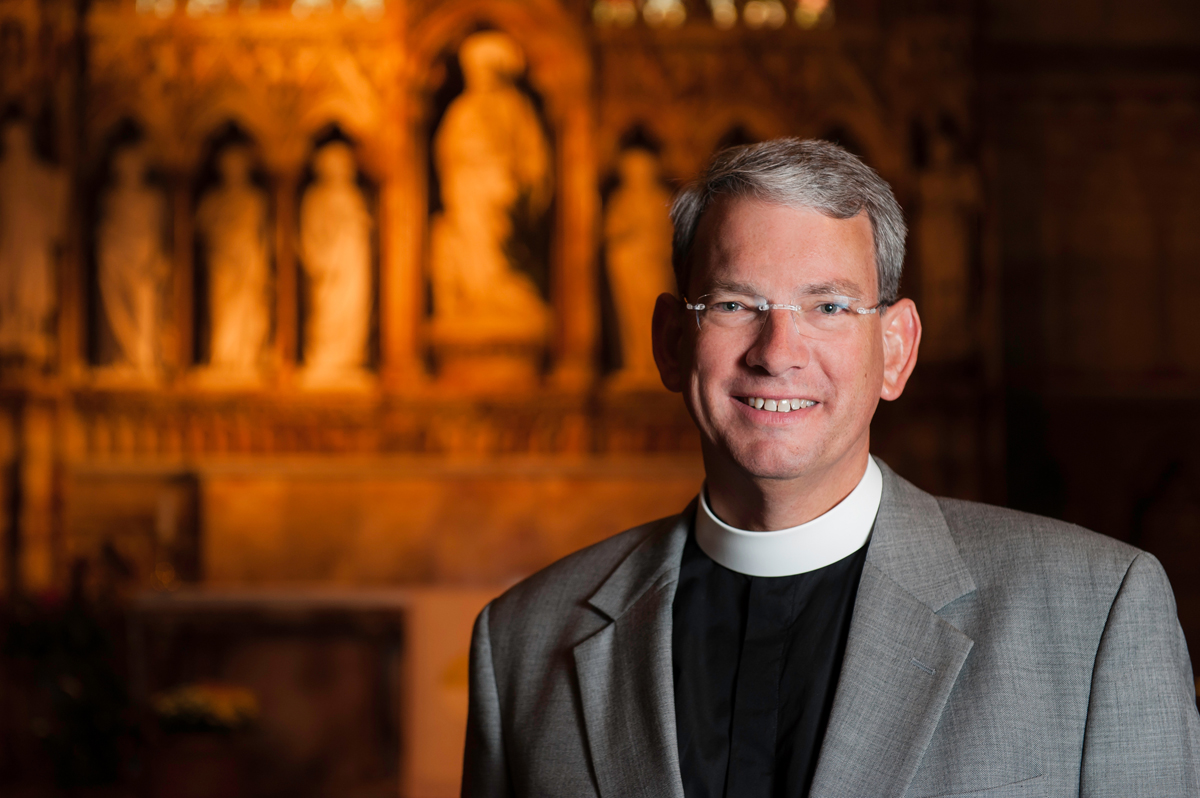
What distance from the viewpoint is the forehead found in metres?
1.51

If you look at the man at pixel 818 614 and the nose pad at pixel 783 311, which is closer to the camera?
the man at pixel 818 614

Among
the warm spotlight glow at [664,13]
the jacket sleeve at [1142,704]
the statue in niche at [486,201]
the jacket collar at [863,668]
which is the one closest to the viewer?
the jacket sleeve at [1142,704]

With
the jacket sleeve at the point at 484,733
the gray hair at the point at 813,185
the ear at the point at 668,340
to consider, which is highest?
the gray hair at the point at 813,185

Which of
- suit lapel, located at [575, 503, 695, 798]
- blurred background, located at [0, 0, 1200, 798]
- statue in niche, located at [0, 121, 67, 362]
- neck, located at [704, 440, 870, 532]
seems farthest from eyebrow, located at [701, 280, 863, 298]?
statue in niche, located at [0, 121, 67, 362]

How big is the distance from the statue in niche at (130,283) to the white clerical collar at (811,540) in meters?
5.69

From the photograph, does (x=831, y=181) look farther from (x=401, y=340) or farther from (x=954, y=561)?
(x=401, y=340)

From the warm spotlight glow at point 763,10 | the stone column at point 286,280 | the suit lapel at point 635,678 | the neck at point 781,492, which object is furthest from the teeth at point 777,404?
the warm spotlight glow at point 763,10

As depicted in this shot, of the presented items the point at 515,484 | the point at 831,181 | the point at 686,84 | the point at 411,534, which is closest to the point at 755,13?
the point at 686,84

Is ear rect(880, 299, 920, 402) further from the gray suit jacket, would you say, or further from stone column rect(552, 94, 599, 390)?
stone column rect(552, 94, 599, 390)

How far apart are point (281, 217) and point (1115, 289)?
4.87 metres

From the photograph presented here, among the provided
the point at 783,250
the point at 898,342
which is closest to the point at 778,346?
the point at 783,250

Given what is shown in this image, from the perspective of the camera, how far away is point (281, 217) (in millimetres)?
6766

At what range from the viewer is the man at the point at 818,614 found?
139 centimetres

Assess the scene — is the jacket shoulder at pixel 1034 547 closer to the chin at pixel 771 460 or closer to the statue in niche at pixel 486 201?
the chin at pixel 771 460
